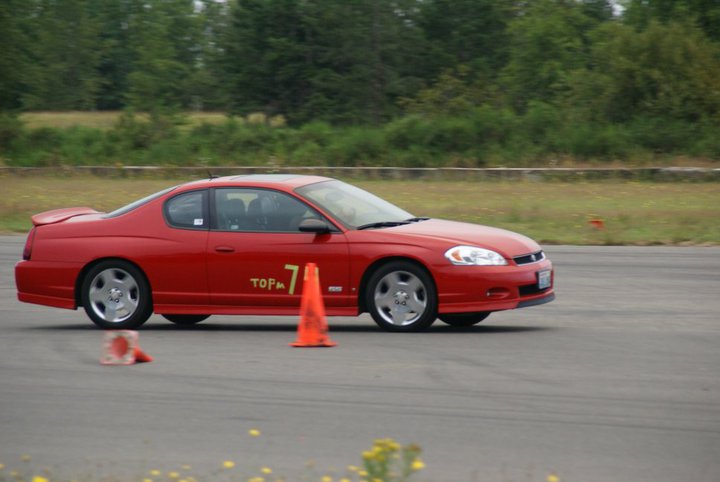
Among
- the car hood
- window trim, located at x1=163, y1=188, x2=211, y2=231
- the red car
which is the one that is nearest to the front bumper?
the red car

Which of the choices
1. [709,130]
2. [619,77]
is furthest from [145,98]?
[709,130]

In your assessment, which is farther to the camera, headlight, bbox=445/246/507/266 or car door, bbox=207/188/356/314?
car door, bbox=207/188/356/314

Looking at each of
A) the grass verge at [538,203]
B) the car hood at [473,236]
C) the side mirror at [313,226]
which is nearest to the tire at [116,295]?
the side mirror at [313,226]

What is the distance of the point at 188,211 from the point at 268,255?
3.23 feet

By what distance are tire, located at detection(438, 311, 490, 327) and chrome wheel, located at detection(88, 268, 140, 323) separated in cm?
293

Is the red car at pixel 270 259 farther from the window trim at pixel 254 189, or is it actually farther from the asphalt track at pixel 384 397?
the asphalt track at pixel 384 397

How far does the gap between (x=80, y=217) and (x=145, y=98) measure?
47572 millimetres

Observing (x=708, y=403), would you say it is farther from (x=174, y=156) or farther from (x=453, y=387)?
(x=174, y=156)

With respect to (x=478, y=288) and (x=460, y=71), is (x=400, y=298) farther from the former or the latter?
(x=460, y=71)

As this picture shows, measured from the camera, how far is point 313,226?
36.3 ft

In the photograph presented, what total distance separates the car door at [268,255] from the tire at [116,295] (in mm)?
700

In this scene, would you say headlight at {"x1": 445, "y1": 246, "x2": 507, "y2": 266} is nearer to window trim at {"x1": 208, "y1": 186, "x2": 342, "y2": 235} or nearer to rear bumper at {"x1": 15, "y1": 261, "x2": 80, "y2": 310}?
window trim at {"x1": 208, "y1": 186, "x2": 342, "y2": 235}

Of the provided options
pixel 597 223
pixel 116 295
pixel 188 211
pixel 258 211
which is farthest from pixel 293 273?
pixel 597 223

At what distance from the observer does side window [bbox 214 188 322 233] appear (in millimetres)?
11375
